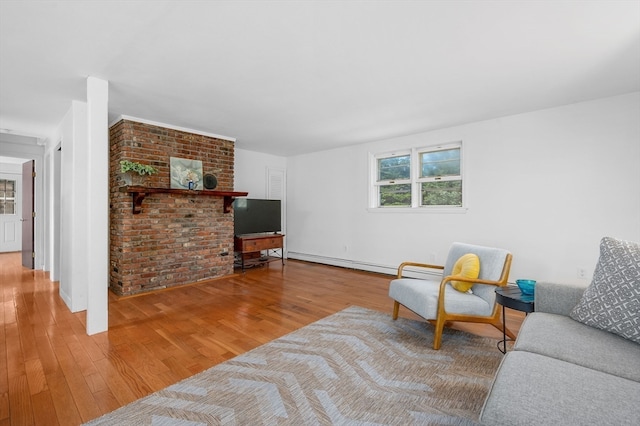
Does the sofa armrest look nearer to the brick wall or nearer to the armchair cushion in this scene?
the armchair cushion

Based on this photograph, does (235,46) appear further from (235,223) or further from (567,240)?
(567,240)

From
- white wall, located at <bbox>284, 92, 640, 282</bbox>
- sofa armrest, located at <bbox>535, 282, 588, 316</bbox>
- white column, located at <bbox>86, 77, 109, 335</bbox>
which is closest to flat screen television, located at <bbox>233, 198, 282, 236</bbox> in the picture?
white wall, located at <bbox>284, 92, 640, 282</bbox>

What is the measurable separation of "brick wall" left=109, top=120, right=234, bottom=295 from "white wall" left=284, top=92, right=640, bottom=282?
2.59 meters

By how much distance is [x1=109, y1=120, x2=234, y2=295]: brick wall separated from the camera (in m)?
3.76

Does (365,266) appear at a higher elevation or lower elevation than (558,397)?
lower

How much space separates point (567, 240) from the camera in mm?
3412

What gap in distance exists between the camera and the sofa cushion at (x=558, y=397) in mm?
929

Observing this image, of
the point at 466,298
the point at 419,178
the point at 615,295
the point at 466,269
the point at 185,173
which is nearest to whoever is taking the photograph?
the point at 615,295

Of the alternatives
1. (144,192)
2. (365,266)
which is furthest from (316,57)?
(365,266)

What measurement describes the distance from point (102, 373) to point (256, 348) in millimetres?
1036

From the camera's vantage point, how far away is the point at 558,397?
39.6 inches

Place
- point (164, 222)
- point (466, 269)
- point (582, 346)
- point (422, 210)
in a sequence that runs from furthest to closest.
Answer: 1. point (422, 210)
2. point (164, 222)
3. point (466, 269)
4. point (582, 346)

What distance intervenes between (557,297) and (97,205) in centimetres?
367

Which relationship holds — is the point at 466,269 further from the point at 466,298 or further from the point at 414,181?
the point at 414,181
